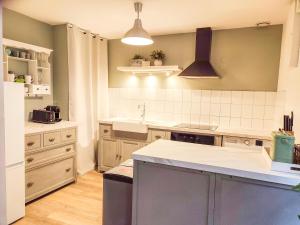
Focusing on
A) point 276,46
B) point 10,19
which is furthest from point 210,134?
point 10,19

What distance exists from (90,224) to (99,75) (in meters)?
2.49

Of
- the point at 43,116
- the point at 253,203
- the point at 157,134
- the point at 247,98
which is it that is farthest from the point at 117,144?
the point at 253,203

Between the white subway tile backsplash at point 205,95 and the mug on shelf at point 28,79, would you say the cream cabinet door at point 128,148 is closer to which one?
the white subway tile backsplash at point 205,95

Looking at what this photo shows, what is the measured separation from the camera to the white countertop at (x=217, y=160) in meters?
1.23

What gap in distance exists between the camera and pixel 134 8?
8.71ft

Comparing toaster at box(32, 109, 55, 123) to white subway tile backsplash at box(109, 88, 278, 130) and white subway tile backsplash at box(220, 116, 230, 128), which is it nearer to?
white subway tile backsplash at box(109, 88, 278, 130)

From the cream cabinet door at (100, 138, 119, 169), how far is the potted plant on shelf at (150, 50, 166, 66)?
1461 mm

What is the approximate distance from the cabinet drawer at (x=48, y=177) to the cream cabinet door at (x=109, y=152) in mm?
628

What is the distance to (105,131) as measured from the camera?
3703 millimetres

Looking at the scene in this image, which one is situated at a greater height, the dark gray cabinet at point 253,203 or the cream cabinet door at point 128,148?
the dark gray cabinet at point 253,203

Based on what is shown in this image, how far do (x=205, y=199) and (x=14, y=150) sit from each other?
1944mm

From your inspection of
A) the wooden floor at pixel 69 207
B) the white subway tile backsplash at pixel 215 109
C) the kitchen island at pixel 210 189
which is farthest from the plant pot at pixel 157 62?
the kitchen island at pixel 210 189

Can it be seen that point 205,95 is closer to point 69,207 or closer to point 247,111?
point 247,111

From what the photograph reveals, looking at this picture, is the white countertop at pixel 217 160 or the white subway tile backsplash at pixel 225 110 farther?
the white subway tile backsplash at pixel 225 110
